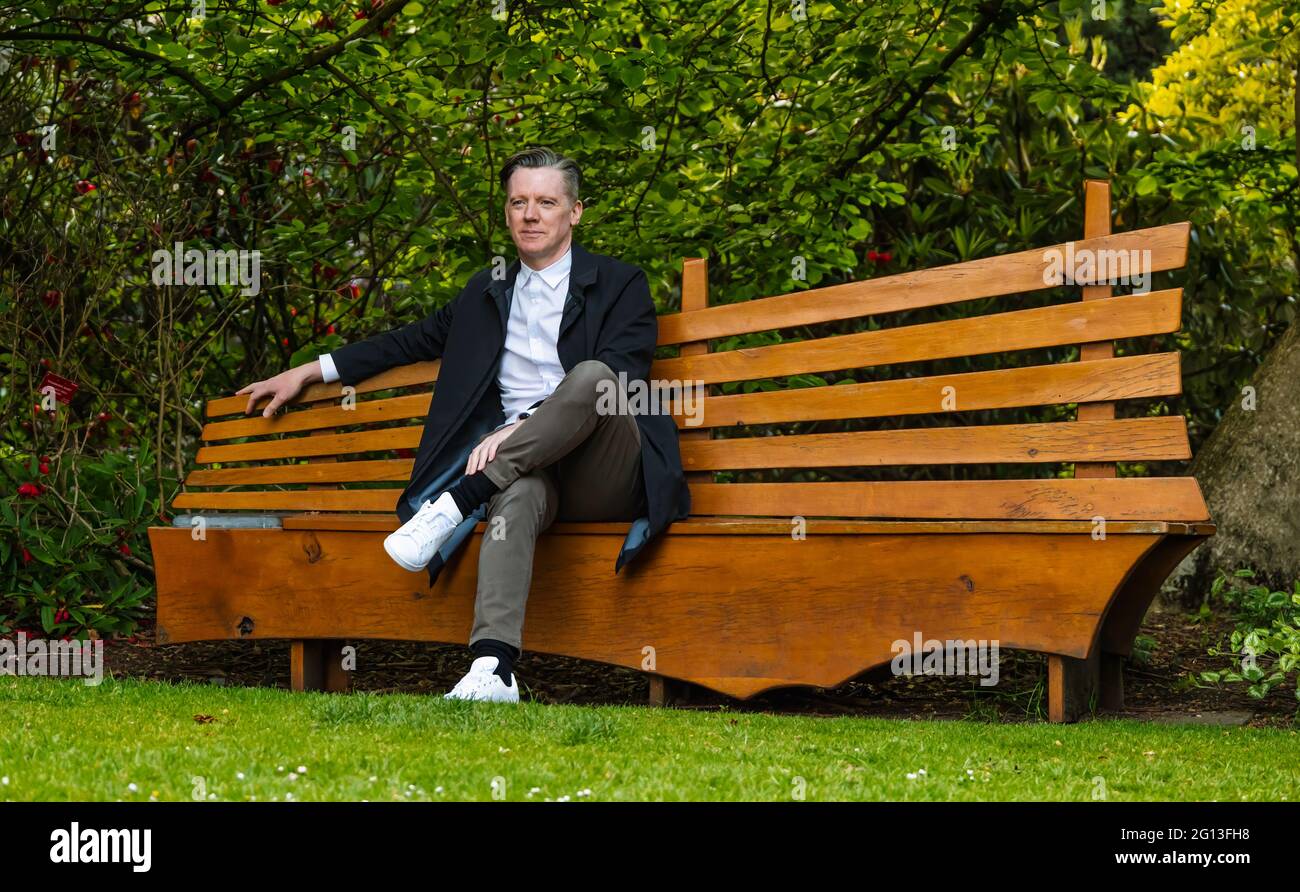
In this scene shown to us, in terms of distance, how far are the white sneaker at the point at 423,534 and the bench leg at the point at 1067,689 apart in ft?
6.27

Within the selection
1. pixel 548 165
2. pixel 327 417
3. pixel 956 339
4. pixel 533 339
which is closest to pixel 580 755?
pixel 956 339

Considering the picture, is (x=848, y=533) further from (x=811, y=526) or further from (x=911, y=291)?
(x=911, y=291)

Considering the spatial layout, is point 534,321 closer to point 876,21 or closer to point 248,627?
point 248,627

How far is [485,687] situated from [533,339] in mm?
1413

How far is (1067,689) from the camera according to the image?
13.3 ft

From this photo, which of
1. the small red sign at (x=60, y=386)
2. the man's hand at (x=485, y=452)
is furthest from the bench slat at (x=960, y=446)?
the small red sign at (x=60, y=386)

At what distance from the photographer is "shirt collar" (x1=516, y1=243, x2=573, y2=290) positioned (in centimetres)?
512

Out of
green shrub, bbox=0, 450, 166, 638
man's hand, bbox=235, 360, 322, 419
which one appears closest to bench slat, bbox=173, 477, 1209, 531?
man's hand, bbox=235, 360, 322, 419

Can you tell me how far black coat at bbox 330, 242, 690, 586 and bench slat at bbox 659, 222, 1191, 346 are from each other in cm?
21

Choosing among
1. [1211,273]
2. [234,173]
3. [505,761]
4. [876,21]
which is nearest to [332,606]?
[505,761]

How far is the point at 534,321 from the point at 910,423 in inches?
167

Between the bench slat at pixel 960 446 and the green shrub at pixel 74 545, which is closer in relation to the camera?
the bench slat at pixel 960 446

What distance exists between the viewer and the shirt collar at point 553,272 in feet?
16.8

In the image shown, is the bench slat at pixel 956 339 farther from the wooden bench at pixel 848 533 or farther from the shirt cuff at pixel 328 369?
the shirt cuff at pixel 328 369
